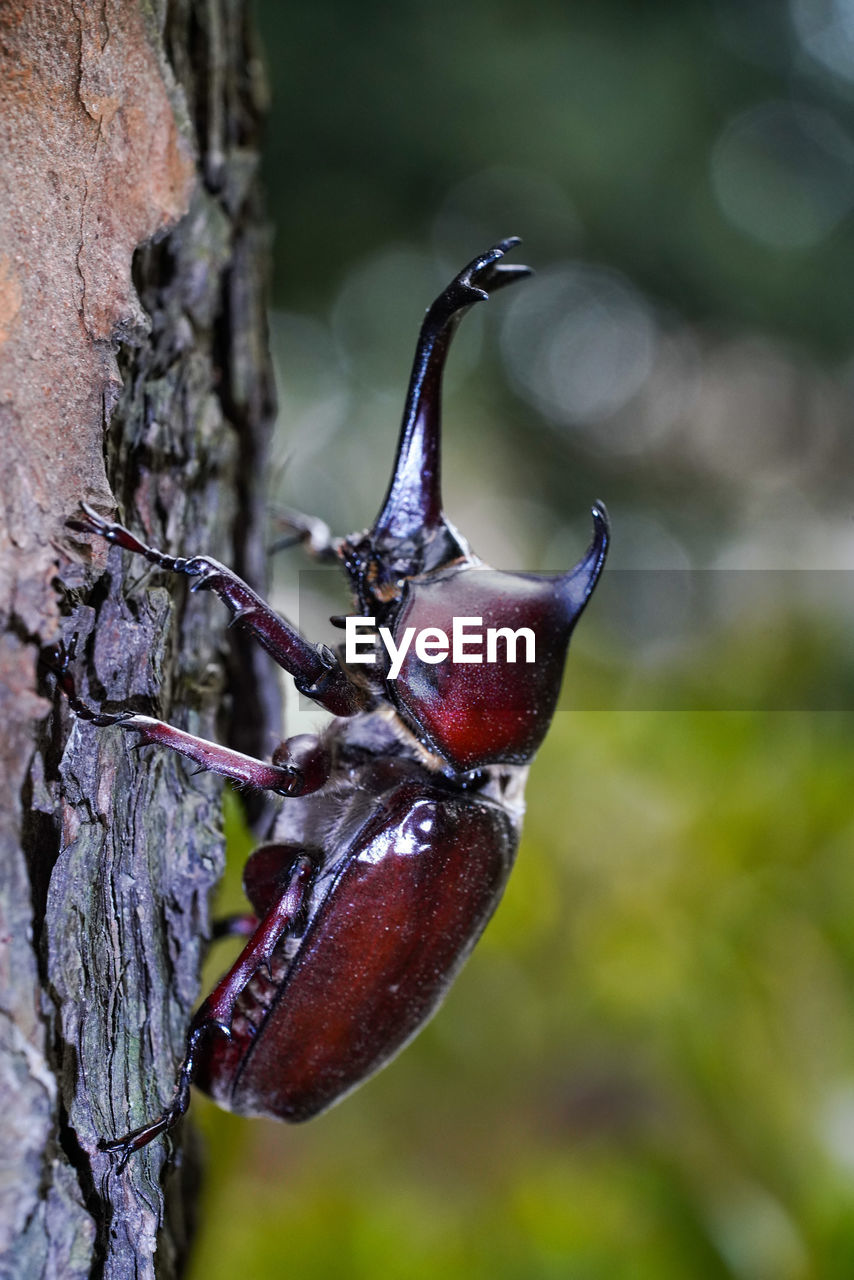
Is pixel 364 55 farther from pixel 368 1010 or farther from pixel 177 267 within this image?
pixel 368 1010

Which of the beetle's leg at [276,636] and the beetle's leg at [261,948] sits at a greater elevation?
the beetle's leg at [276,636]

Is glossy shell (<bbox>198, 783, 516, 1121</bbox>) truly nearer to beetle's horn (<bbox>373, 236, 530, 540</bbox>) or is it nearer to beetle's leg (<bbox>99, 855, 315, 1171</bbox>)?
beetle's leg (<bbox>99, 855, 315, 1171</bbox>)

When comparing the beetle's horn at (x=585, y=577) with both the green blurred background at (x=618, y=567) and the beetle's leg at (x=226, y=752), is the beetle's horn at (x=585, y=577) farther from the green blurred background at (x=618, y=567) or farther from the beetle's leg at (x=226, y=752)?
the green blurred background at (x=618, y=567)

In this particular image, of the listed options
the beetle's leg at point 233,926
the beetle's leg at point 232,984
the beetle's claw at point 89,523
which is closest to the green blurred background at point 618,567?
the beetle's leg at point 233,926

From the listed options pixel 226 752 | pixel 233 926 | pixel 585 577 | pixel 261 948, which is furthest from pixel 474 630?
pixel 233 926

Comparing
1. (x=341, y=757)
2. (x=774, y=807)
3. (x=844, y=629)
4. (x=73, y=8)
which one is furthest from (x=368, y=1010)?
(x=844, y=629)
